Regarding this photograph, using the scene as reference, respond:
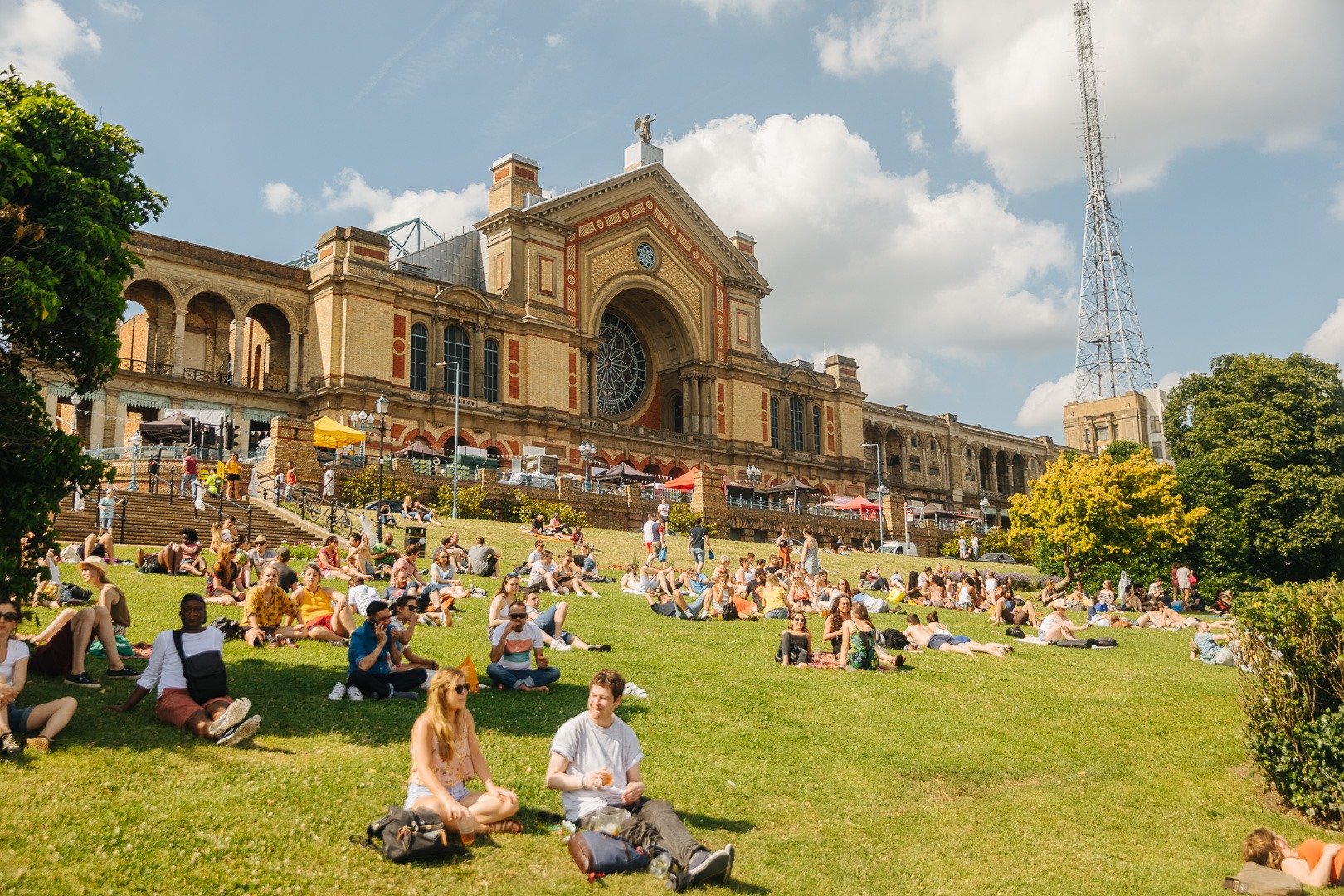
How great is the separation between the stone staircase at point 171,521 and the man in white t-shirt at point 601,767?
15.3 meters

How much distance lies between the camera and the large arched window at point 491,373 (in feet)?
161

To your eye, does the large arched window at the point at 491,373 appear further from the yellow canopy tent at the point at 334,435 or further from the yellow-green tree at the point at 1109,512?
the yellow-green tree at the point at 1109,512

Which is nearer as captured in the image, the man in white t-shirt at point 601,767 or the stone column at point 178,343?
the man in white t-shirt at point 601,767

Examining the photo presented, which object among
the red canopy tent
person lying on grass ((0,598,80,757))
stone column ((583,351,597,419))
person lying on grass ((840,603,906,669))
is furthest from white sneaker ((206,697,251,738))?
stone column ((583,351,597,419))

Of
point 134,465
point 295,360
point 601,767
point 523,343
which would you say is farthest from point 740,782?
point 523,343

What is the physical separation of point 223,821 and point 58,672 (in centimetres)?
408

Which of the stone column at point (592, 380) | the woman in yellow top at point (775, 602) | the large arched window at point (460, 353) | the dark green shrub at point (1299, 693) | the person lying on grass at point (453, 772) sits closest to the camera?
the person lying on grass at point (453, 772)

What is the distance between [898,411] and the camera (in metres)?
76.2

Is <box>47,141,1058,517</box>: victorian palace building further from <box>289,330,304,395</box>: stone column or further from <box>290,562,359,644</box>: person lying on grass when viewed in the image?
<box>290,562,359,644</box>: person lying on grass

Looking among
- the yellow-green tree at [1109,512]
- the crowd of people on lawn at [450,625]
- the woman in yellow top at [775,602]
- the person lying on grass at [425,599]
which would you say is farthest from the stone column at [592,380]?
the person lying on grass at [425,599]

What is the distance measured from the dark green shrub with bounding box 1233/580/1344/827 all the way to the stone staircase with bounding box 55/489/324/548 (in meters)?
17.6

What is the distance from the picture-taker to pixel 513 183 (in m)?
51.7

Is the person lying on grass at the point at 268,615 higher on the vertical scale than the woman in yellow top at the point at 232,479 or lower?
lower

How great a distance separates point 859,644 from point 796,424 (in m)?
50.5
